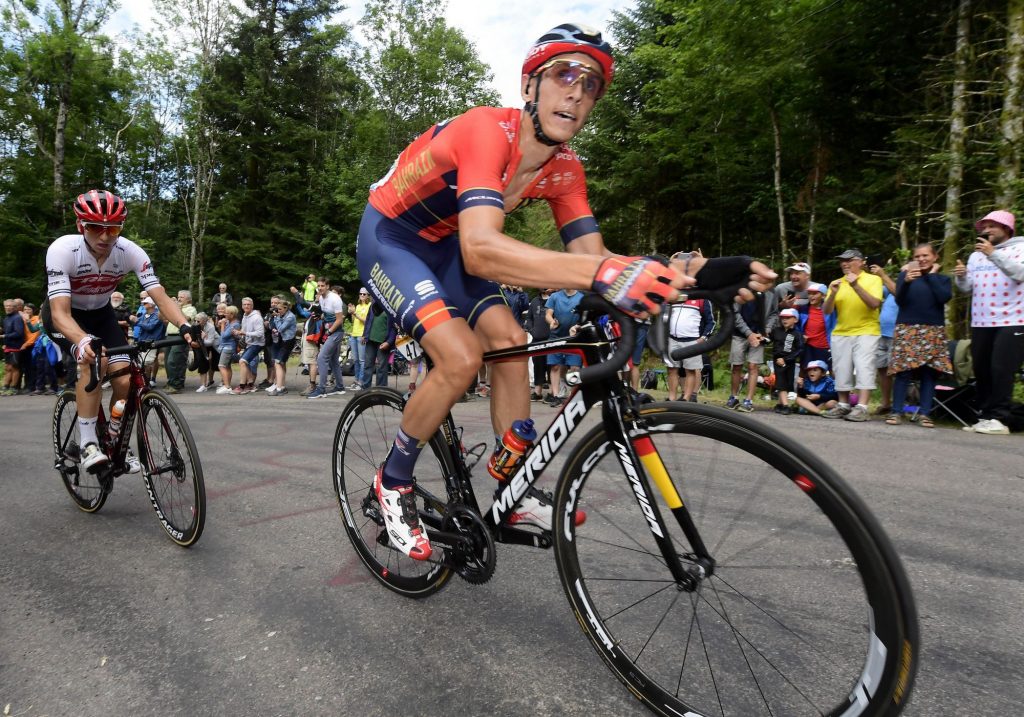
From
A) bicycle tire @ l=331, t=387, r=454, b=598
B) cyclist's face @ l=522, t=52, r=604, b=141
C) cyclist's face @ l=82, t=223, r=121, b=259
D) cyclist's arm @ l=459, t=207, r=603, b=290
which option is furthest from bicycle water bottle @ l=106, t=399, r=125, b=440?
cyclist's face @ l=522, t=52, r=604, b=141

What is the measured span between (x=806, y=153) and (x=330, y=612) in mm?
21887

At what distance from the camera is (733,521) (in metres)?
1.90

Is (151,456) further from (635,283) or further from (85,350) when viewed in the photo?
(635,283)

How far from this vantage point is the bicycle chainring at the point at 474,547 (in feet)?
7.54

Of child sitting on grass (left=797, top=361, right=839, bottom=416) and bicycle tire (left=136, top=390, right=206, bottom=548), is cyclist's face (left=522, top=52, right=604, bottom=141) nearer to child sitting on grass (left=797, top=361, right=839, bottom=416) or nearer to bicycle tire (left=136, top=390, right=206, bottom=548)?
bicycle tire (left=136, top=390, right=206, bottom=548)

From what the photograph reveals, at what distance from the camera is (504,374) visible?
8.18 ft

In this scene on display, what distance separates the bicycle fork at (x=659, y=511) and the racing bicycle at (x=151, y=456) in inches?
96.6

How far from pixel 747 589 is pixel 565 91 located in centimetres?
193

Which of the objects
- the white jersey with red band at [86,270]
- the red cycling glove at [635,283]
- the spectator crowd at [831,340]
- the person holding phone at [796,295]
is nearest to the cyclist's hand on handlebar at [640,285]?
the red cycling glove at [635,283]

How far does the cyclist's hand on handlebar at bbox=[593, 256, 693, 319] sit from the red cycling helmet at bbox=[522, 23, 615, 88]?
997mm

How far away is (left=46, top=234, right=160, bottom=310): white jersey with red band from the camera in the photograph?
3729 mm

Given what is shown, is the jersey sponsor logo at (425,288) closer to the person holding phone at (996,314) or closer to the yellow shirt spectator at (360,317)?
the person holding phone at (996,314)

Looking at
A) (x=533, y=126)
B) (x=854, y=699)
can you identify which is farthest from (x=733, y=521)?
(x=533, y=126)

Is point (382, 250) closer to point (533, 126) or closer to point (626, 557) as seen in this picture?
point (533, 126)
